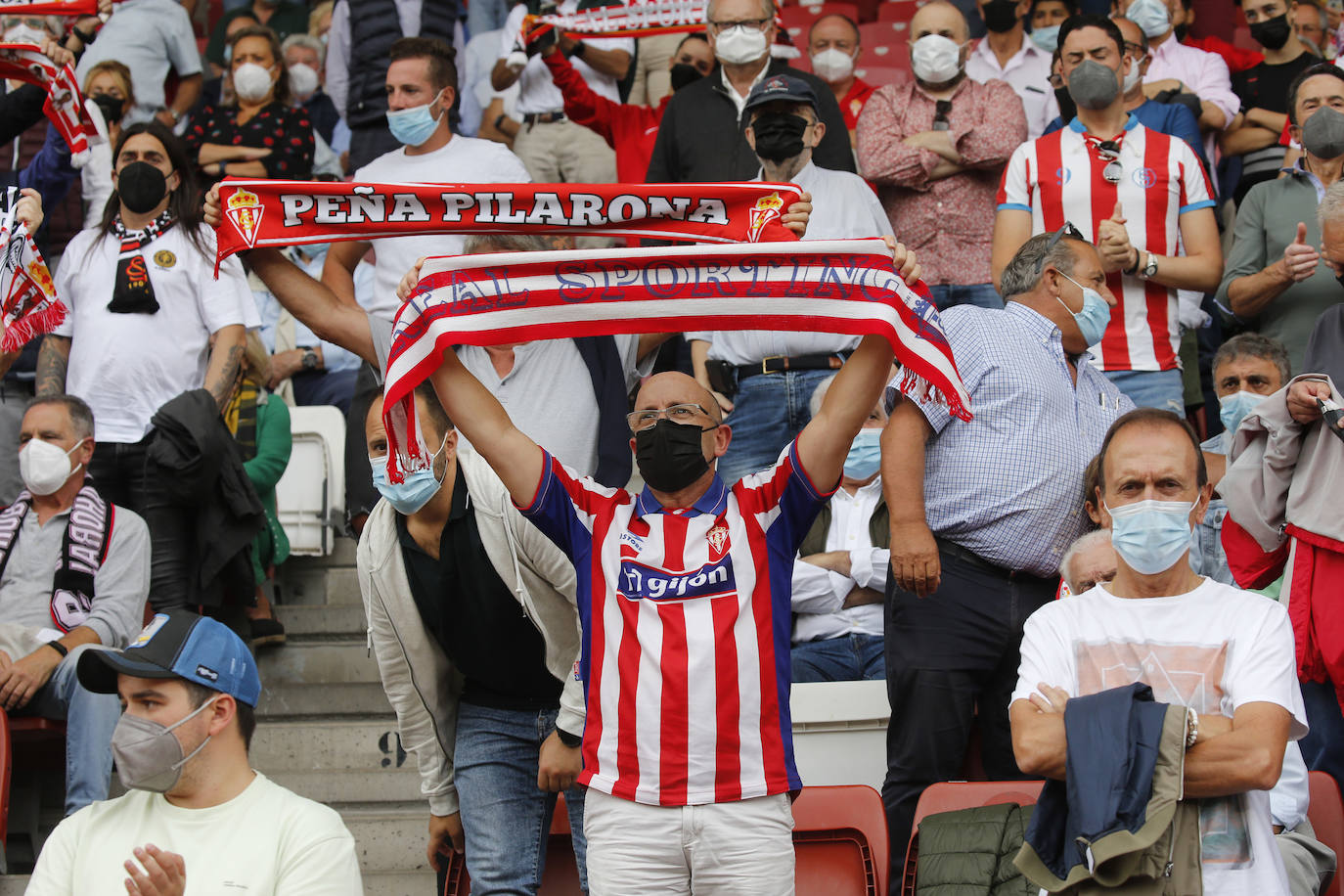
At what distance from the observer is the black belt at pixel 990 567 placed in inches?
189

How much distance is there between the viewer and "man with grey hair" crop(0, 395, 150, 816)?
5.66 m

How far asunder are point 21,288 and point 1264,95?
6226 mm

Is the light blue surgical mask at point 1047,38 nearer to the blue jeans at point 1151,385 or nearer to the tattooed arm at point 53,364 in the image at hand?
the blue jeans at point 1151,385

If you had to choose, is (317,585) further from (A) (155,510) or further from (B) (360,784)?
(B) (360,784)

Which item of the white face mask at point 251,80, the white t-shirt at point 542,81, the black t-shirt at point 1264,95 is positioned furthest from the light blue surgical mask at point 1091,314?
the white face mask at point 251,80

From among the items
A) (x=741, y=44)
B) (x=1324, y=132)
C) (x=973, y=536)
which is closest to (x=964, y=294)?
(x=741, y=44)

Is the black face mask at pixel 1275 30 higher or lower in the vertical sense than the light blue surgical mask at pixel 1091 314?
higher

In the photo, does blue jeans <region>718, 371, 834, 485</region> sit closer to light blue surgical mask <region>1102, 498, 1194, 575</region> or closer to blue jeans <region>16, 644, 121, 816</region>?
blue jeans <region>16, 644, 121, 816</region>

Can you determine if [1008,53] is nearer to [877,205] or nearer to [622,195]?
[877,205]

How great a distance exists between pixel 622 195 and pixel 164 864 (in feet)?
6.97

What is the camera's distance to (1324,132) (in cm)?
643

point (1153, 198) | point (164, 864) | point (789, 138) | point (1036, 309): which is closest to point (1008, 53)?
point (1153, 198)

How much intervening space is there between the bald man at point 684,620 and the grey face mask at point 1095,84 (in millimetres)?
3104

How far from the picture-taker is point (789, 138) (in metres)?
6.23
